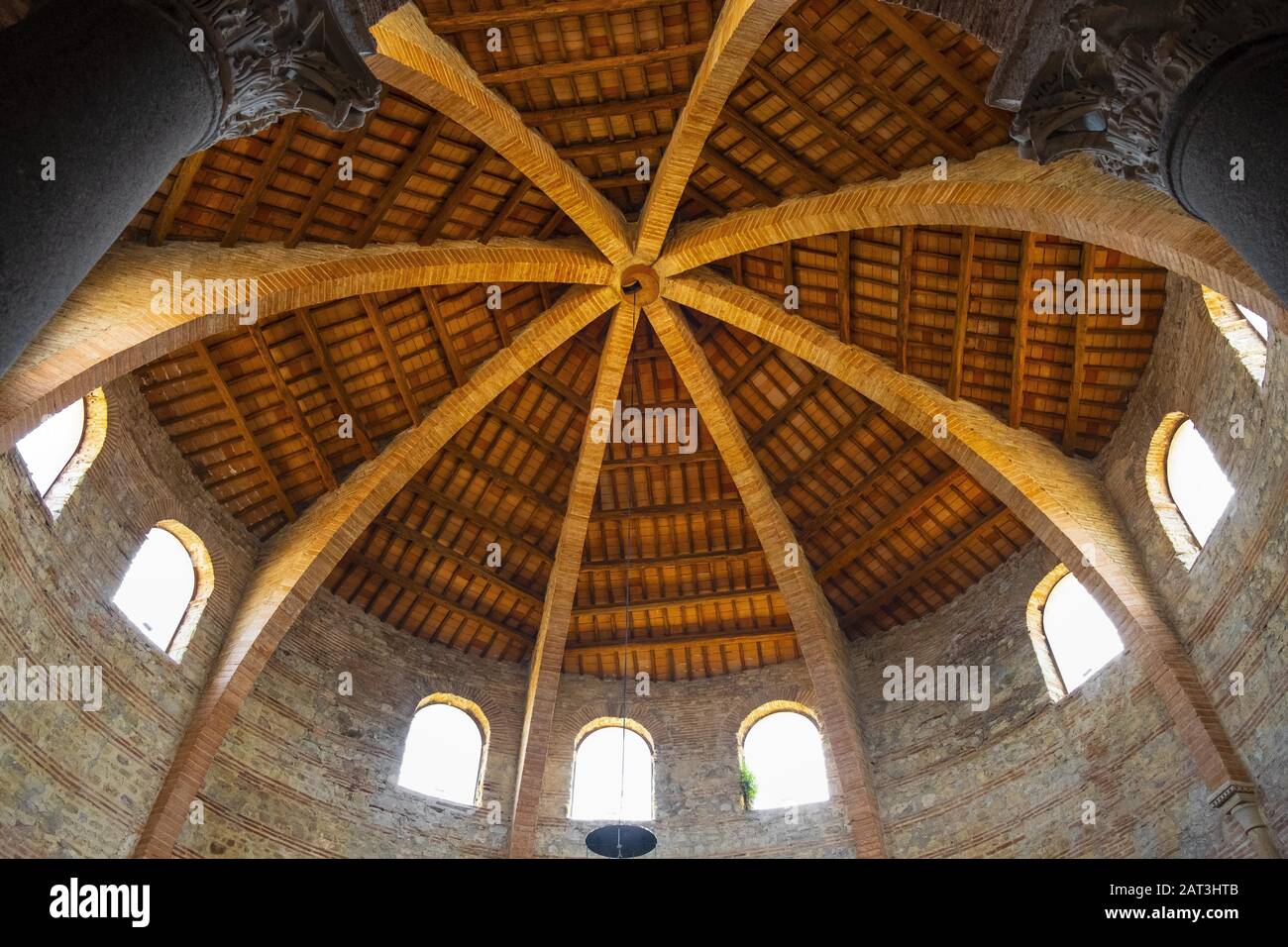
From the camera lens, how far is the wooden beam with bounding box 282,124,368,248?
43.0 ft

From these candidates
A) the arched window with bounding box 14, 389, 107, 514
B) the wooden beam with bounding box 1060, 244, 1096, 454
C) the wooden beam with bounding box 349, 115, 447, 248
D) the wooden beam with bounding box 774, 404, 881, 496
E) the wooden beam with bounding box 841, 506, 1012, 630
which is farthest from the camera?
the wooden beam with bounding box 774, 404, 881, 496

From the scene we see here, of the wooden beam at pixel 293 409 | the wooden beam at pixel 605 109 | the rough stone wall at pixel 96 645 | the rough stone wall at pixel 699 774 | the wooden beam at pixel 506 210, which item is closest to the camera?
the rough stone wall at pixel 96 645

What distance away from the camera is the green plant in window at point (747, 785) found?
1623cm

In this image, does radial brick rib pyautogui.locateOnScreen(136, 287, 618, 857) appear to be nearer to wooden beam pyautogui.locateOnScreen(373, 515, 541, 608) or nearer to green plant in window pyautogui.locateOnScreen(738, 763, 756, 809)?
wooden beam pyautogui.locateOnScreen(373, 515, 541, 608)

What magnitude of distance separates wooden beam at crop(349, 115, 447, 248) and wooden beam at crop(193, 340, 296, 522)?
244 cm

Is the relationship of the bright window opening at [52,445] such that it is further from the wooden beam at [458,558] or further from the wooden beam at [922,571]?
the wooden beam at [922,571]

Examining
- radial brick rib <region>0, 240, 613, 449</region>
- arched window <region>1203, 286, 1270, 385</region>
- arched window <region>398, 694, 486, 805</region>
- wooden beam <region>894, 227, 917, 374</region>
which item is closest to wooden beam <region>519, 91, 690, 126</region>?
radial brick rib <region>0, 240, 613, 449</region>

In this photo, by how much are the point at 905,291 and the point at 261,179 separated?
822cm

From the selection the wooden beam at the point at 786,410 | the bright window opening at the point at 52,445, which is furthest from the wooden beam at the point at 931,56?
the bright window opening at the point at 52,445

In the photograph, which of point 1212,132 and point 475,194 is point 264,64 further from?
point 475,194

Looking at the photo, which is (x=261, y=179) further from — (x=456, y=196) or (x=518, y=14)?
(x=518, y=14)

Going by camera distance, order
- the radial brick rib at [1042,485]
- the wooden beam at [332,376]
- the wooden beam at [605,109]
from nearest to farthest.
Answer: the radial brick rib at [1042,485]
the wooden beam at [605,109]
the wooden beam at [332,376]

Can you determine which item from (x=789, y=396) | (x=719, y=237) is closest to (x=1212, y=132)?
(x=719, y=237)

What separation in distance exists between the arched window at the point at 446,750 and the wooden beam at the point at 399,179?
7.20 meters
